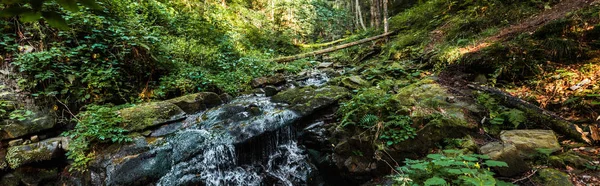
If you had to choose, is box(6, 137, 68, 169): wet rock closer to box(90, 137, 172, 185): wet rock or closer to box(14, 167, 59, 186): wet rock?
box(14, 167, 59, 186): wet rock

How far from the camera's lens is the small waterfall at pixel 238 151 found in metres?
4.33

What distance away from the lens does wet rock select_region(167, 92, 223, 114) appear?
19.0 feet

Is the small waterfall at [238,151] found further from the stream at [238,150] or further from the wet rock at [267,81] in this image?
the wet rock at [267,81]

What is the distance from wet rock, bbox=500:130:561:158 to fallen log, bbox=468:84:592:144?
254 mm

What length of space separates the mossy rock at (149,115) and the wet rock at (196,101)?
21cm

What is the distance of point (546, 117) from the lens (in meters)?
3.76

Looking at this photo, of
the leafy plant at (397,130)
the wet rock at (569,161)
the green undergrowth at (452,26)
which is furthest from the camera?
the green undergrowth at (452,26)

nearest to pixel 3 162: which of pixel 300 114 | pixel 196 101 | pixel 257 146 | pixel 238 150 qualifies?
pixel 196 101

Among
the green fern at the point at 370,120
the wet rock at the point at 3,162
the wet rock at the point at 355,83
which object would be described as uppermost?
the wet rock at the point at 3,162

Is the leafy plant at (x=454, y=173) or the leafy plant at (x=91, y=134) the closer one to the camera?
the leafy plant at (x=454, y=173)

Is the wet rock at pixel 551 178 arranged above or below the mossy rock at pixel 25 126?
below

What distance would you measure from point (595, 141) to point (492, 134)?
1.08 m

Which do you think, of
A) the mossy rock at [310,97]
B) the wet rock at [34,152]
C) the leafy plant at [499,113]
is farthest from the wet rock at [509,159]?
the wet rock at [34,152]

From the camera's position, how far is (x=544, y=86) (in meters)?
4.30
